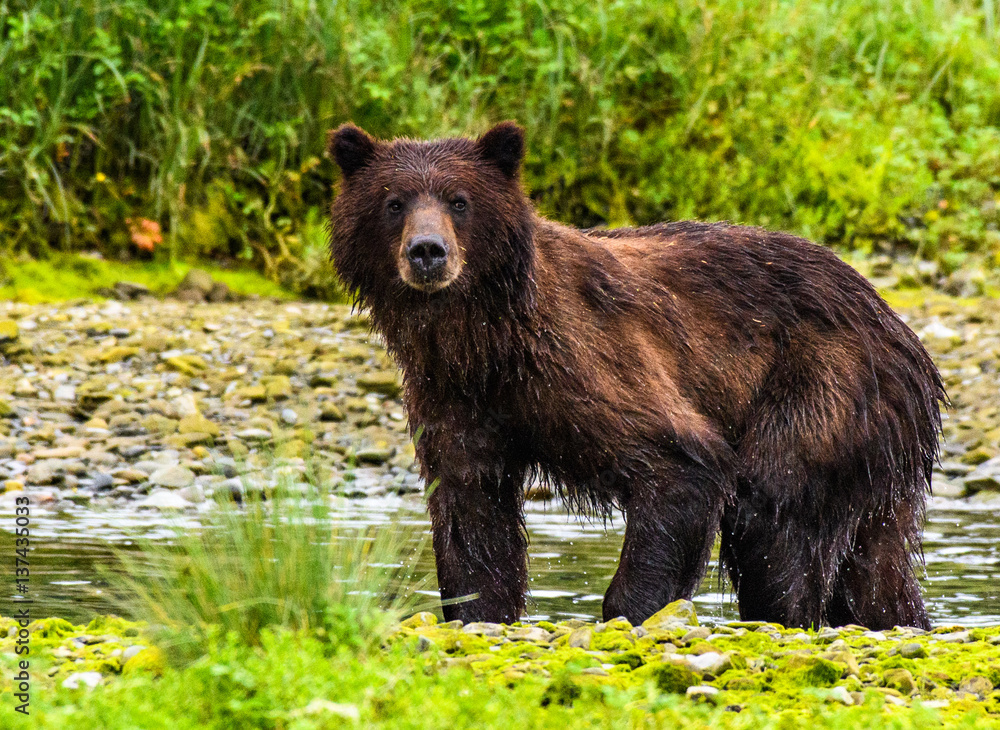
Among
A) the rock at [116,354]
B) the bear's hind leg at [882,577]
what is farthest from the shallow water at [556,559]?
the rock at [116,354]

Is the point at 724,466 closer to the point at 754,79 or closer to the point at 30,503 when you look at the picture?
the point at 30,503

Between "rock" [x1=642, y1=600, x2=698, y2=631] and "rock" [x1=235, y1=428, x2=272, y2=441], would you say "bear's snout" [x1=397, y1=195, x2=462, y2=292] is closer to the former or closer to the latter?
"rock" [x1=642, y1=600, x2=698, y2=631]

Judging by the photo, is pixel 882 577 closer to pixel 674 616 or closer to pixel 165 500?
pixel 674 616

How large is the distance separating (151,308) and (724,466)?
270 inches

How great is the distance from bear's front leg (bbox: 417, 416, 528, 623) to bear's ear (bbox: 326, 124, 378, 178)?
1.14 m

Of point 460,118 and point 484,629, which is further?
point 460,118

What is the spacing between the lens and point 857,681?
3814 mm

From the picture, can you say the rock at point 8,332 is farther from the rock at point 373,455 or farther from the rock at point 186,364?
the rock at point 373,455

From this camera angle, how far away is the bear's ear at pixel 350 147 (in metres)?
5.32

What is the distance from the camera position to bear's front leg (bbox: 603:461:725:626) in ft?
16.9

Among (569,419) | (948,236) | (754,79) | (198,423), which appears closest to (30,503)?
(198,423)

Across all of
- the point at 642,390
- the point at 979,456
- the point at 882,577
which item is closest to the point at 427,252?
the point at 642,390

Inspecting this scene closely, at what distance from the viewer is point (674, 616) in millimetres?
4832

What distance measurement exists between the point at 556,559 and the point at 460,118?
573cm
